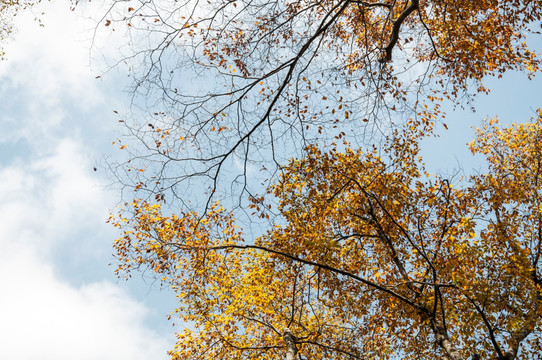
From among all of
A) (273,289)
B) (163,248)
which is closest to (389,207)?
(273,289)

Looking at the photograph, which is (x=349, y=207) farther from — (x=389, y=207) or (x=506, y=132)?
(x=506, y=132)

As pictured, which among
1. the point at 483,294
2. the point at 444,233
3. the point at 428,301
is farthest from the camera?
the point at 444,233

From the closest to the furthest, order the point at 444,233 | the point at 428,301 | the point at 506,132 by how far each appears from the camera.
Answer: the point at 428,301, the point at 444,233, the point at 506,132

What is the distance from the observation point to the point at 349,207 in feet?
44.1

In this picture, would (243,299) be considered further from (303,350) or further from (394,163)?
(394,163)

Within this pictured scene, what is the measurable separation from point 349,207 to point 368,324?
3804 millimetres

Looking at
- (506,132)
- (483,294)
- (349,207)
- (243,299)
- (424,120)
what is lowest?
(483,294)

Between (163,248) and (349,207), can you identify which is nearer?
(163,248)

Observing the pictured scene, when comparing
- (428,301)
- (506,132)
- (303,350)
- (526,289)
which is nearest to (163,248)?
(428,301)

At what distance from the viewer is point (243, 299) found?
45.5 feet

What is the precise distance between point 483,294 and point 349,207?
5.69 meters

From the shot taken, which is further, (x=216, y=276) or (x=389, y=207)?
(x=216, y=276)

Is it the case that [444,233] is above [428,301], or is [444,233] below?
above

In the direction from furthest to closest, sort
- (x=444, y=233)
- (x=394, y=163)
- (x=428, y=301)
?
(x=394, y=163)
(x=444, y=233)
(x=428, y=301)
